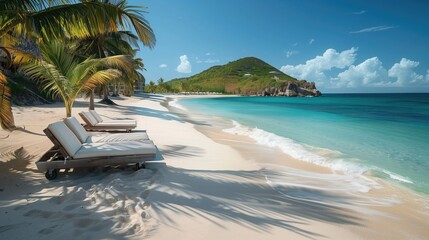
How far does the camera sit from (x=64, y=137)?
4133 mm

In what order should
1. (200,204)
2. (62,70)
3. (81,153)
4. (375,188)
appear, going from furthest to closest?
(62,70) → (375,188) → (81,153) → (200,204)

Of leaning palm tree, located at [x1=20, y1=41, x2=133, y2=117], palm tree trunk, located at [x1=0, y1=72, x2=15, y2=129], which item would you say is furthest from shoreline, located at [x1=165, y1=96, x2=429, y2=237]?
palm tree trunk, located at [x1=0, y1=72, x2=15, y2=129]

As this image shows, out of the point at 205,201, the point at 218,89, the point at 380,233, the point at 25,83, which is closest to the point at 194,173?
the point at 205,201

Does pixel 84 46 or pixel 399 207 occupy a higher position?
pixel 84 46

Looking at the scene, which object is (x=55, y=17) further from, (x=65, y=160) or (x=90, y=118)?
(x=90, y=118)

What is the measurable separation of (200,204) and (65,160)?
2.31m

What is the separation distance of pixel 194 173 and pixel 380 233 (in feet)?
9.22

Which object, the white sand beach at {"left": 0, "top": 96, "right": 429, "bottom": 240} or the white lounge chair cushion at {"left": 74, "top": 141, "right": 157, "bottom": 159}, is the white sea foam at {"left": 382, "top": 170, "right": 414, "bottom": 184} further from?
the white lounge chair cushion at {"left": 74, "top": 141, "right": 157, "bottom": 159}

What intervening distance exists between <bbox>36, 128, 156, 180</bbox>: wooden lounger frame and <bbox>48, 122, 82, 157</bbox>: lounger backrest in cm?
4

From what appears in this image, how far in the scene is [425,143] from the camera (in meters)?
10.6

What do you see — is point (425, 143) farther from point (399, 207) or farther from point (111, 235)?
point (111, 235)

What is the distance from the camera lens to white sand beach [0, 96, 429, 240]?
2.65 metres

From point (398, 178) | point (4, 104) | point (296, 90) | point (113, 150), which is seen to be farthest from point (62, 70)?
point (296, 90)

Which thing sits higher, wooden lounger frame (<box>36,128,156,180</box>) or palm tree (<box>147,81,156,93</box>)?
palm tree (<box>147,81,156,93</box>)
